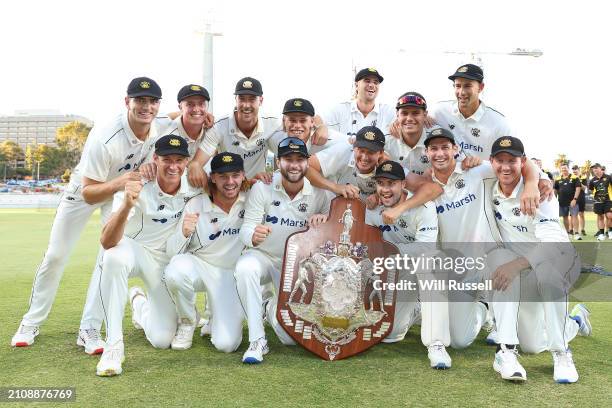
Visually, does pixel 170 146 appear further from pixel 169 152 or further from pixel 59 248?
pixel 59 248

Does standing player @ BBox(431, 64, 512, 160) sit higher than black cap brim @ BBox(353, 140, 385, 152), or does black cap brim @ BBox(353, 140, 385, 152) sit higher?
standing player @ BBox(431, 64, 512, 160)

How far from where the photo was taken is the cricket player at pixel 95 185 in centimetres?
463

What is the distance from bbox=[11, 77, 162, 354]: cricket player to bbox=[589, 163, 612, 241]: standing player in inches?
530

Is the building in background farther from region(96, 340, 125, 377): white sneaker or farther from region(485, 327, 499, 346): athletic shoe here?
region(485, 327, 499, 346): athletic shoe

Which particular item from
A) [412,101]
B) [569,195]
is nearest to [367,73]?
[412,101]

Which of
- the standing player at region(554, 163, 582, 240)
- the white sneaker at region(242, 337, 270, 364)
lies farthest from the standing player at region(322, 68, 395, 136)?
the standing player at region(554, 163, 582, 240)

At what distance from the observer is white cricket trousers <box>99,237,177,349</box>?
4.30 metres

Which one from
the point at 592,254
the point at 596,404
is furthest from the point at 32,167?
the point at 596,404

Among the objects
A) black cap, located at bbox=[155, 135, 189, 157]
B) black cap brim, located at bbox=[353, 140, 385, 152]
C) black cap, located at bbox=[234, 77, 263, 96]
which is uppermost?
black cap, located at bbox=[234, 77, 263, 96]

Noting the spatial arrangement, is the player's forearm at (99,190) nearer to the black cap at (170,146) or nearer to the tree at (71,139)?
the black cap at (170,146)

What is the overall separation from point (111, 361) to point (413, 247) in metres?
2.61

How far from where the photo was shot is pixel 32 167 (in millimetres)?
79000

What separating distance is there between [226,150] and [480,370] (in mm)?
A: 3079

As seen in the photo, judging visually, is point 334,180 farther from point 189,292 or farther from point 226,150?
point 189,292
